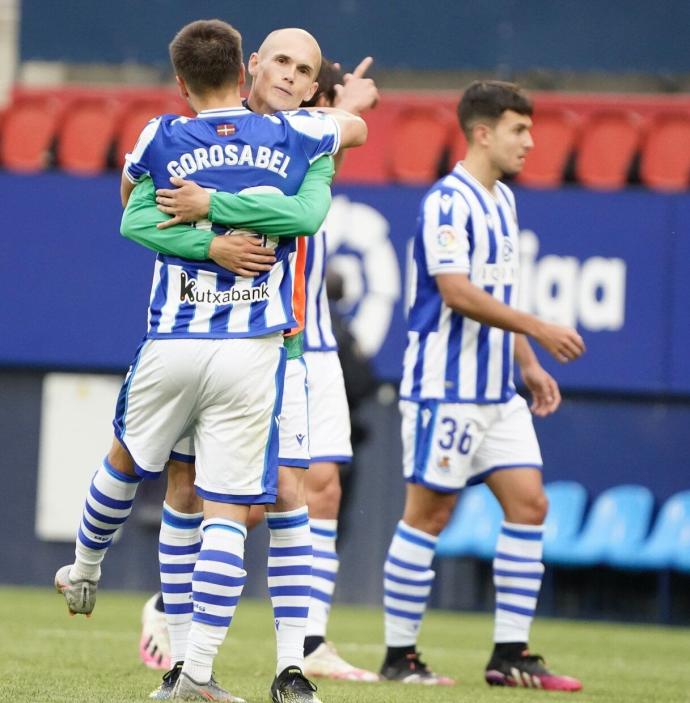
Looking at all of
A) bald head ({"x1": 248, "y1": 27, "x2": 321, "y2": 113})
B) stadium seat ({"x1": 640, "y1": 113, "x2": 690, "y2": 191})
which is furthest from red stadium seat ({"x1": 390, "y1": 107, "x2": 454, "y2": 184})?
bald head ({"x1": 248, "y1": 27, "x2": 321, "y2": 113})

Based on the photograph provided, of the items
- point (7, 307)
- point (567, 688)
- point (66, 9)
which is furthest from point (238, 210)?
point (66, 9)

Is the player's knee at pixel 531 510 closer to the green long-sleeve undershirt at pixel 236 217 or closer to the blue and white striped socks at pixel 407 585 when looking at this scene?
the blue and white striped socks at pixel 407 585

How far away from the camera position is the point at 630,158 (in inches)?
437

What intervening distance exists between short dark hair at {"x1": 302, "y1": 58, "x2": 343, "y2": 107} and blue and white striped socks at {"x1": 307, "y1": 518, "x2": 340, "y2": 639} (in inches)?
59.4

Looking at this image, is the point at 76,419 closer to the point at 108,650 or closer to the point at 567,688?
the point at 108,650

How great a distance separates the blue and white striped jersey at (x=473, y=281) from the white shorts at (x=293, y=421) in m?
1.43

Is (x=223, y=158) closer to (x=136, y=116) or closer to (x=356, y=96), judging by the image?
(x=356, y=96)

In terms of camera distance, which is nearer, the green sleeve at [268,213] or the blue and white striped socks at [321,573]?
the green sleeve at [268,213]

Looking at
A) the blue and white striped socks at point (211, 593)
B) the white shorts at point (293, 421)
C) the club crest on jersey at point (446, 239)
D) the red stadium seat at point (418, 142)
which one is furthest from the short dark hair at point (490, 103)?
the red stadium seat at point (418, 142)

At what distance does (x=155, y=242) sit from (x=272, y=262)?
31cm

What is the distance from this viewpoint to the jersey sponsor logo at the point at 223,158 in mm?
4500

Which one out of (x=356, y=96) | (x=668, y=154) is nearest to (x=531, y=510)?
(x=356, y=96)

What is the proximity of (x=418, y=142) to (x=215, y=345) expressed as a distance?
708cm

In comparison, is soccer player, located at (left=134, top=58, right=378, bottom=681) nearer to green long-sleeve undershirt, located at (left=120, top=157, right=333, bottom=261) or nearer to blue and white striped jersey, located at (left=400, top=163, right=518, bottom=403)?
blue and white striped jersey, located at (left=400, top=163, right=518, bottom=403)
